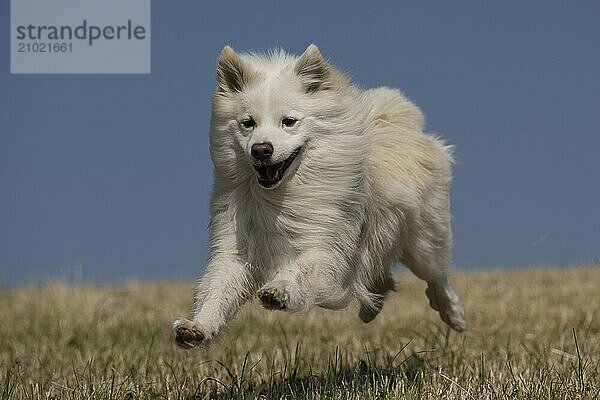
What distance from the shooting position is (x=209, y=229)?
18.2 ft

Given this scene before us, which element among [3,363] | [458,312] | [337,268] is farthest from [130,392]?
[458,312]

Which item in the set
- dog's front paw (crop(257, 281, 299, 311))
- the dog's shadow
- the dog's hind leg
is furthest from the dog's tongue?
the dog's hind leg

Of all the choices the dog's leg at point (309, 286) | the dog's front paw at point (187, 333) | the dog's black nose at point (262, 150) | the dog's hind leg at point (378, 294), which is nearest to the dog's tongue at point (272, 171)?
the dog's black nose at point (262, 150)

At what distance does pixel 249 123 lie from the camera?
515 centimetres

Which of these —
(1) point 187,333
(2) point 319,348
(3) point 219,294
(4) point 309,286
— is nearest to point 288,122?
(4) point 309,286

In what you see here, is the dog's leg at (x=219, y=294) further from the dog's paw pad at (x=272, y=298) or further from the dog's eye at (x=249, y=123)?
the dog's eye at (x=249, y=123)

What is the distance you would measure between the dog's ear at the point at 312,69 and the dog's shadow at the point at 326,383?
1616 millimetres

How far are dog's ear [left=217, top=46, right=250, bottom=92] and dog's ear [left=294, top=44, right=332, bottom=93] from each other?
300mm

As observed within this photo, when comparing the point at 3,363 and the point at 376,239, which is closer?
the point at 376,239

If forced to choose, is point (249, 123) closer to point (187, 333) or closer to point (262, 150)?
point (262, 150)

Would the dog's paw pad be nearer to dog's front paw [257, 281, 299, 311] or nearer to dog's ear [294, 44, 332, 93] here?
dog's front paw [257, 281, 299, 311]

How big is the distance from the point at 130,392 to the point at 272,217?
1237 mm

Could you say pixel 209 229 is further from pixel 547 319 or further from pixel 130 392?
pixel 547 319

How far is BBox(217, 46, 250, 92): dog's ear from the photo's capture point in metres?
5.27
